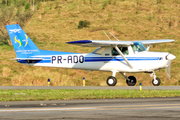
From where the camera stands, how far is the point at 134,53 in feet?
66.5

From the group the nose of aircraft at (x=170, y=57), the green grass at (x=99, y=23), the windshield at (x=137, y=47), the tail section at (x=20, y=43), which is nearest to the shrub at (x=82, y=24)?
the green grass at (x=99, y=23)

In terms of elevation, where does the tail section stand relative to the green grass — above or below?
below

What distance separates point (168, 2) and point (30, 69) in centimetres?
3283

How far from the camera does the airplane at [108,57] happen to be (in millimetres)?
19772

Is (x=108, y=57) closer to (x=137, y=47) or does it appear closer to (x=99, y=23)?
(x=137, y=47)

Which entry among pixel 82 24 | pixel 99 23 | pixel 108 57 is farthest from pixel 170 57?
pixel 99 23

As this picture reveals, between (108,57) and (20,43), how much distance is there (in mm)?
5861

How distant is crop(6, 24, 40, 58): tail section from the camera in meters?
22.0

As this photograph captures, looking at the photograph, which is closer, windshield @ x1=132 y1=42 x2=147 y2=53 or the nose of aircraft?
the nose of aircraft

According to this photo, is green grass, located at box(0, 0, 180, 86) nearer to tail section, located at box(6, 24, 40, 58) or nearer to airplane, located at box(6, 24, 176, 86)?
tail section, located at box(6, 24, 40, 58)

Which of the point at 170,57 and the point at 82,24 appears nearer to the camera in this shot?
the point at 170,57

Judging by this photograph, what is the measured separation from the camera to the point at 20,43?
22.1 meters

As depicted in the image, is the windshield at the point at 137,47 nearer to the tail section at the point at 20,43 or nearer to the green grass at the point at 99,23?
the tail section at the point at 20,43

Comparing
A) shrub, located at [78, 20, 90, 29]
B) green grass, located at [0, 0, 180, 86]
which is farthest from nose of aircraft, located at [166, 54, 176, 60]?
shrub, located at [78, 20, 90, 29]
